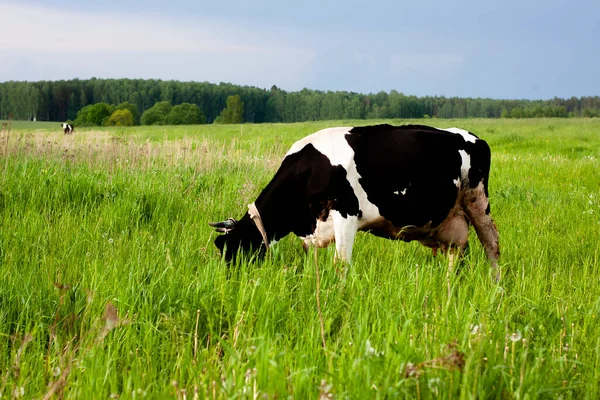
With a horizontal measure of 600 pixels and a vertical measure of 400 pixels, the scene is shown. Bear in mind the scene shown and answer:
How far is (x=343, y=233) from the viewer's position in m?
4.86

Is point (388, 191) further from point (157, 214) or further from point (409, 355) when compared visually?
point (157, 214)

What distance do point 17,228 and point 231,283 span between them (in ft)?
10.9

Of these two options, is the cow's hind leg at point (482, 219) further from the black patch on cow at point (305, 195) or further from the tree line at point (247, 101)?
the tree line at point (247, 101)

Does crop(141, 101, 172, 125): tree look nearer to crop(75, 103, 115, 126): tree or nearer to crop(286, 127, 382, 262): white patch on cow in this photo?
crop(75, 103, 115, 126): tree

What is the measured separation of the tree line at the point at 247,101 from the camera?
5699 inches

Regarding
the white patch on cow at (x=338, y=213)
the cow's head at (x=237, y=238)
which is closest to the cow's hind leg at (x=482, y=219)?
the white patch on cow at (x=338, y=213)

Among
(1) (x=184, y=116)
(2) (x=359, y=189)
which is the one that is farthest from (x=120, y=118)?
(2) (x=359, y=189)

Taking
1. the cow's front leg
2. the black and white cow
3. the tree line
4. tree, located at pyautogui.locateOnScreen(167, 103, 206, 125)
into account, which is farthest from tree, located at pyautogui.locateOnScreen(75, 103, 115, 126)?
the cow's front leg

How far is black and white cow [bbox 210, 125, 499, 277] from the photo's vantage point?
16.2ft

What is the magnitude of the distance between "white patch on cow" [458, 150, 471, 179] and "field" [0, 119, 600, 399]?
828 mm

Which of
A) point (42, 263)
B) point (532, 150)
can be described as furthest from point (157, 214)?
point (532, 150)

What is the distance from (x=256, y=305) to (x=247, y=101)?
162 metres

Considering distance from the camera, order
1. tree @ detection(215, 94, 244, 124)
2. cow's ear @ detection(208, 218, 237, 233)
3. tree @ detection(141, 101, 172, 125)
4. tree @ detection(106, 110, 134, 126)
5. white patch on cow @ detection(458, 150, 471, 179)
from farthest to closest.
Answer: tree @ detection(215, 94, 244, 124), tree @ detection(141, 101, 172, 125), tree @ detection(106, 110, 134, 126), white patch on cow @ detection(458, 150, 471, 179), cow's ear @ detection(208, 218, 237, 233)

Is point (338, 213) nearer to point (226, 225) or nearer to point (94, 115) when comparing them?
point (226, 225)
